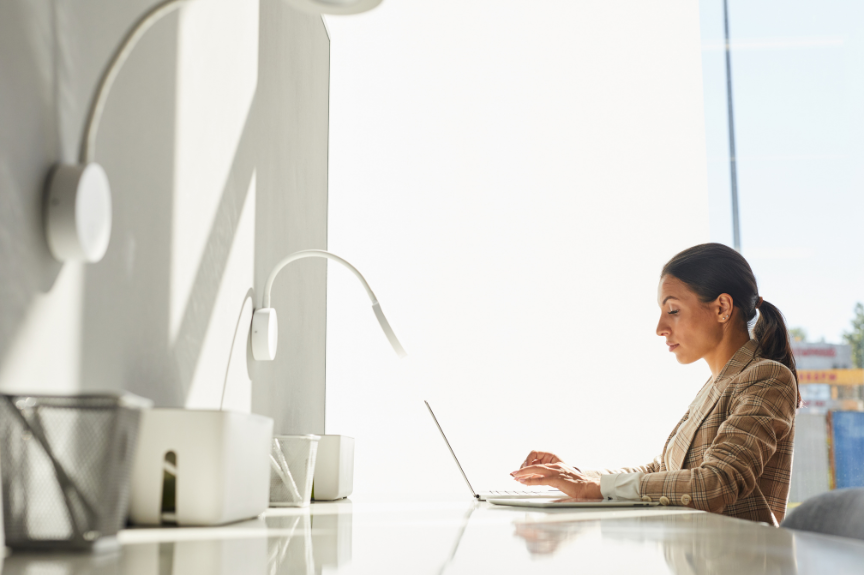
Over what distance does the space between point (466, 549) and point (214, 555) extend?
0.27m

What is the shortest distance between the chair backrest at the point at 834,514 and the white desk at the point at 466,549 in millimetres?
154

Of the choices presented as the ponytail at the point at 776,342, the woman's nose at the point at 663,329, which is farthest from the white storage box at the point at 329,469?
the ponytail at the point at 776,342

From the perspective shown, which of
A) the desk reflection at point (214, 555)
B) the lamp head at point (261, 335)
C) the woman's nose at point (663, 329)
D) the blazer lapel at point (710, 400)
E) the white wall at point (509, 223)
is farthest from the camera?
the white wall at point (509, 223)

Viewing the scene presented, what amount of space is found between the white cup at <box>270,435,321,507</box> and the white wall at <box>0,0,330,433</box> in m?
0.15

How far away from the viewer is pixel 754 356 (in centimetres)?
193

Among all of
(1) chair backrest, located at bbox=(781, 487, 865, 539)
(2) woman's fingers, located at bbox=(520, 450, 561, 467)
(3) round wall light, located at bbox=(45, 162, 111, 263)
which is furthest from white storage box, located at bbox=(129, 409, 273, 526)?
(2) woman's fingers, located at bbox=(520, 450, 561, 467)

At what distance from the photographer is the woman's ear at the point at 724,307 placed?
81.0 inches

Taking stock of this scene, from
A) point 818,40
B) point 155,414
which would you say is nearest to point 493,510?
point 155,414

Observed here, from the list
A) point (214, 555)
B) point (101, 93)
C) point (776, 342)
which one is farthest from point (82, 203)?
point (776, 342)

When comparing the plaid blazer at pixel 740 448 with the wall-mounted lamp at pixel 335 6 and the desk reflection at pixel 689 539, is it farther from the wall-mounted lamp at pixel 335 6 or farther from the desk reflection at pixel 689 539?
the wall-mounted lamp at pixel 335 6

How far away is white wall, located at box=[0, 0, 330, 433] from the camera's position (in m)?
0.76

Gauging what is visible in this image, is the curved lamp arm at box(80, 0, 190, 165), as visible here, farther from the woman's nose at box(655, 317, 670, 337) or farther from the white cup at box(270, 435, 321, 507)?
the woman's nose at box(655, 317, 670, 337)

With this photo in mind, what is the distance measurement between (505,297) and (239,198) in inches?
71.8

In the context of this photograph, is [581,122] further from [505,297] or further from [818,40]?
[818,40]
